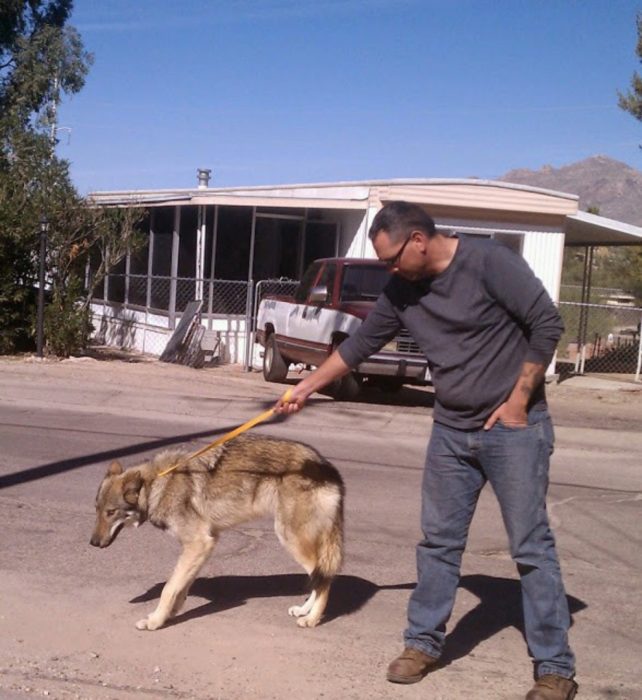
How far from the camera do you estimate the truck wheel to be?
16.5m

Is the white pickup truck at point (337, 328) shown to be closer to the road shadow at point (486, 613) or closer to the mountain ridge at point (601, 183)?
the road shadow at point (486, 613)

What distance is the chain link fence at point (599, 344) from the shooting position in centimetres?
2075

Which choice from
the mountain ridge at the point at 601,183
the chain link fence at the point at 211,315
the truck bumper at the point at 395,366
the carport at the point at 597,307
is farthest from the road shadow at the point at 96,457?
the mountain ridge at the point at 601,183

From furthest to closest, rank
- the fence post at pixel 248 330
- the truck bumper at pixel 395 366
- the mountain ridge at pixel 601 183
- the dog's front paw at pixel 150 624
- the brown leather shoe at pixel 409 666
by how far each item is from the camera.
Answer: the mountain ridge at pixel 601 183, the fence post at pixel 248 330, the truck bumper at pixel 395 366, the dog's front paw at pixel 150 624, the brown leather shoe at pixel 409 666

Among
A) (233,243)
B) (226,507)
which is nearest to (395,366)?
(233,243)

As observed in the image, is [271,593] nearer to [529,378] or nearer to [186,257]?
[529,378]

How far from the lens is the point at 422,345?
4562 mm

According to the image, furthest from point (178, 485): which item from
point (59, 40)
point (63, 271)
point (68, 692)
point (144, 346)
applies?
point (59, 40)

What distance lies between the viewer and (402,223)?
4.35 meters

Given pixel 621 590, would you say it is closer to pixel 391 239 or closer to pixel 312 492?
pixel 312 492

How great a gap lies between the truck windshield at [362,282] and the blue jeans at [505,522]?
10.3 meters

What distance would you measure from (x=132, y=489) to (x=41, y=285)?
38.9ft

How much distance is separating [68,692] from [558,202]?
627 inches

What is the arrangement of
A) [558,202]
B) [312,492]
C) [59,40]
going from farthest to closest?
[59,40]
[558,202]
[312,492]
